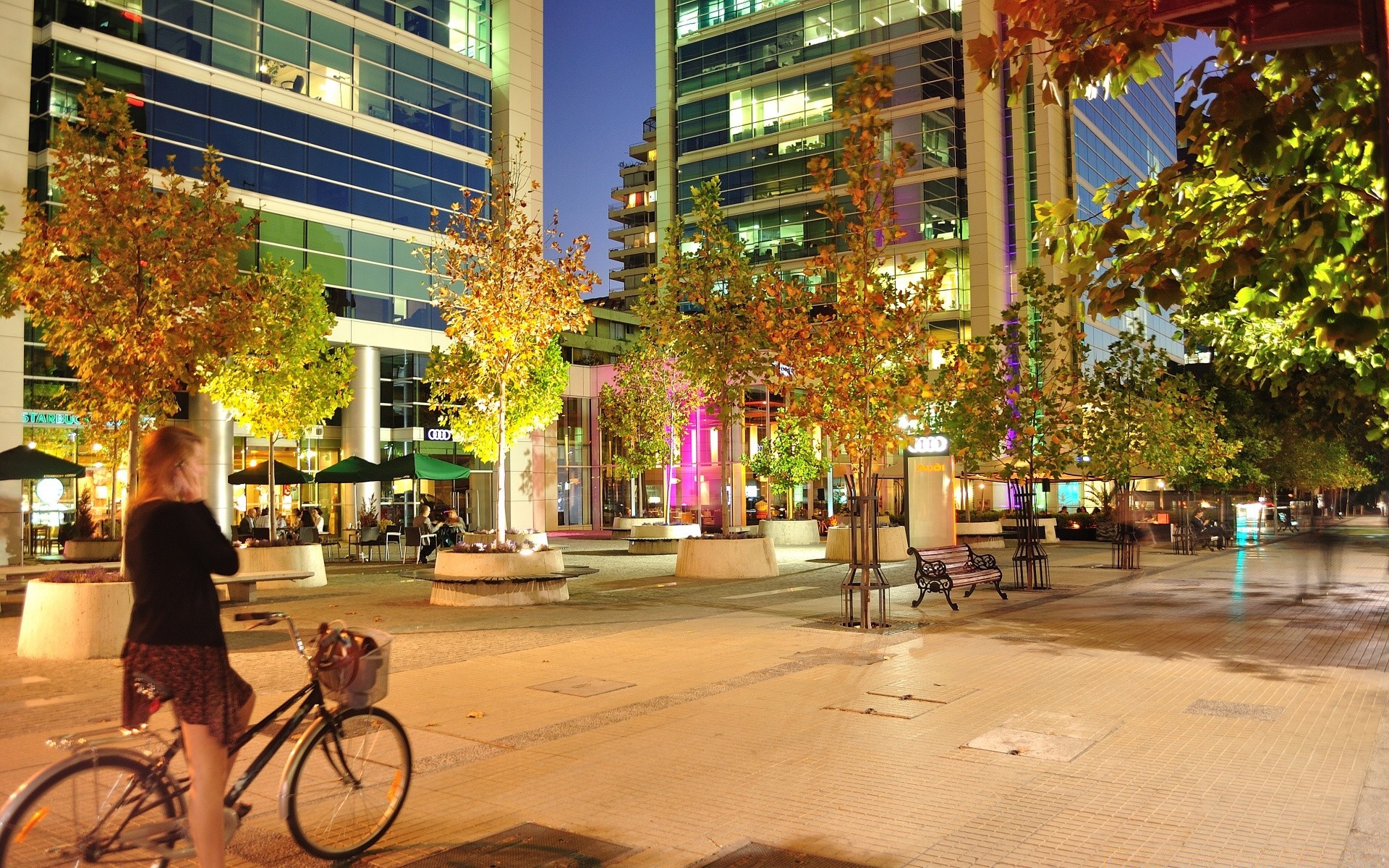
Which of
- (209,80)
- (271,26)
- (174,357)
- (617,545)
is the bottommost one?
(617,545)

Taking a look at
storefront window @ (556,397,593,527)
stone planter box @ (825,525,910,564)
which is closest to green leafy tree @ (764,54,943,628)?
stone planter box @ (825,525,910,564)

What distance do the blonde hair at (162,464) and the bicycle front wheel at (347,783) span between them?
1.37 meters

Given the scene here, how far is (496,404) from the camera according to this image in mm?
18500

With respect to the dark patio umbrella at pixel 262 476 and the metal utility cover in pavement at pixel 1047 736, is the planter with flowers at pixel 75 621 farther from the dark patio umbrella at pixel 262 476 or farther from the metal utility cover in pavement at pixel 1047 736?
the dark patio umbrella at pixel 262 476

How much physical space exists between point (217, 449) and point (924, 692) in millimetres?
29951

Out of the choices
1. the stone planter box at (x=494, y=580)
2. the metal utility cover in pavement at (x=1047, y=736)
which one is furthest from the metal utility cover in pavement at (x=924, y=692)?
the stone planter box at (x=494, y=580)

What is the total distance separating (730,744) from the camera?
7.28 m

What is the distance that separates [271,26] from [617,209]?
79099 millimetres

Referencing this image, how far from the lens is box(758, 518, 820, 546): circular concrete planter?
113 ft

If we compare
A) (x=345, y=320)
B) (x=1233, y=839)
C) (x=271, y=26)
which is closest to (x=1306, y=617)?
(x=1233, y=839)

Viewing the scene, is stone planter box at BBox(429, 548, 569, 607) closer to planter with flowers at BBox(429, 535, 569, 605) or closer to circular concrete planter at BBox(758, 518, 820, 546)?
planter with flowers at BBox(429, 535, 569, 605)

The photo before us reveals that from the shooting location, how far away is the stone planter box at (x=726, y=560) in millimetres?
20781

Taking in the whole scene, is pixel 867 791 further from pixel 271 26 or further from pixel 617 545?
pixel 271 26

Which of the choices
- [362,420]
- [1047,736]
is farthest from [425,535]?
[1047,736]
